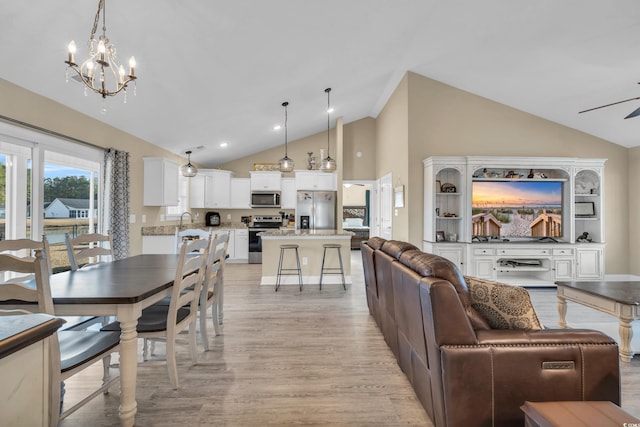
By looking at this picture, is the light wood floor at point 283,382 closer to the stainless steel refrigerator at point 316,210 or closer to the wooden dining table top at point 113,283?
the wooden dining table top at point 113,283

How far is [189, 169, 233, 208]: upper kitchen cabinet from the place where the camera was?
7449 mm

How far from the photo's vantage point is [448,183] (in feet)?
17.7

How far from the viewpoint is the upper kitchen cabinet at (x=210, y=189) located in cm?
745

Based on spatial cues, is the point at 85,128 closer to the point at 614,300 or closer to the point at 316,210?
the point at 316,210

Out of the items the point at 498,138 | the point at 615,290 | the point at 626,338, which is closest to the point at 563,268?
the point at 498,138

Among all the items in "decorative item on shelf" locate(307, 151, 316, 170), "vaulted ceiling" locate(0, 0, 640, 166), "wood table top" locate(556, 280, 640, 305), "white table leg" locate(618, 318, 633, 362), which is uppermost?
"vaulted ceiling" locate(0, 0, 640, 166)

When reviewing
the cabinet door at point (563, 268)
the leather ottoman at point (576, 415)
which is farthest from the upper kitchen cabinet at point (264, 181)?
the leather ottoman at point (576, 415)

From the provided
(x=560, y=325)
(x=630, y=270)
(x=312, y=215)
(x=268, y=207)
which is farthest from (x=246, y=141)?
(x=630, y=270)

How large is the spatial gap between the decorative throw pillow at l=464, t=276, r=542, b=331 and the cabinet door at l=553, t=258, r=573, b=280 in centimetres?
435

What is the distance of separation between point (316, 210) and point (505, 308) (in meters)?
6.10

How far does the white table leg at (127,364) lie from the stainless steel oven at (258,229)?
5334 mm

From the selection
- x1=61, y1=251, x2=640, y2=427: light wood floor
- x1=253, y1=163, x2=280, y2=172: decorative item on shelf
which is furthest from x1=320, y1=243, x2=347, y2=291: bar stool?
x1=253, y1=163, x2=280, y2=172: decorative item on shelf

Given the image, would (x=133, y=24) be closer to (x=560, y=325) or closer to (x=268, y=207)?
(x=560, y=325)

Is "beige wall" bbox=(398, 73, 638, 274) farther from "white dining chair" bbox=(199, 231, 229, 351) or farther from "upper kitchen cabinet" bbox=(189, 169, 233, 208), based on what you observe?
"upper kitchen cabinet" bbox=(189, 169, 233, 208)
